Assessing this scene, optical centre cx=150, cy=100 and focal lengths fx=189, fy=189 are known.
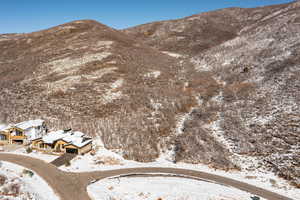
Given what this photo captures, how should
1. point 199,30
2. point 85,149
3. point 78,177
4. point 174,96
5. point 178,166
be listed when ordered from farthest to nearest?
1. point 199,30
2. point 174,96
3. point 85,149
4. point 178,166
5. point 78,177

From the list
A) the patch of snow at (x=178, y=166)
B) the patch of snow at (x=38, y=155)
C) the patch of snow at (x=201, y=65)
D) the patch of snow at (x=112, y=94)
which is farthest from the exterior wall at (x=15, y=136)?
the patch of snow at (x=201, y=65)

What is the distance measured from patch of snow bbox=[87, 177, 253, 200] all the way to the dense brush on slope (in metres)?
5.03

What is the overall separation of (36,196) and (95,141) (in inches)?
556

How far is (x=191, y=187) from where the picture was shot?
23.4m

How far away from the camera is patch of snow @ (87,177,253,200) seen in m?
21.5

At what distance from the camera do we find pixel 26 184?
22375 millimetres

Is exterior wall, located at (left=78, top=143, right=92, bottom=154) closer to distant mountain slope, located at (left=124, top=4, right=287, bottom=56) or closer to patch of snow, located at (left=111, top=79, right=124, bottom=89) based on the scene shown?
patch of snow, located at (left=111, top=79, right=124, bottom=89)

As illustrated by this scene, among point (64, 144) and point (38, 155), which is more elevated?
point (64, 144)

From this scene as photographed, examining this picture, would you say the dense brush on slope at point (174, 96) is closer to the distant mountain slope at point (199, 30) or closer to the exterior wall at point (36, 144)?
the exterior wall at point (36, 144)

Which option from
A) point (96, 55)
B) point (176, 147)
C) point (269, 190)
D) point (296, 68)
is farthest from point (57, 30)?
point (269, 190)

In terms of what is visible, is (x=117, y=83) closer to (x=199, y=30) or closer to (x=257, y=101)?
(x=257, y=101)

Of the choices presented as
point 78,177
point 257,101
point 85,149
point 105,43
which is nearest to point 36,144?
point 85,149

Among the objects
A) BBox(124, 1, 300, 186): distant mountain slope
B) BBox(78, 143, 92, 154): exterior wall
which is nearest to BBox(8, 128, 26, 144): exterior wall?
BBox(78, 143, 92, 154): exterior wall

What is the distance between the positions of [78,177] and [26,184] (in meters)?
5.77
